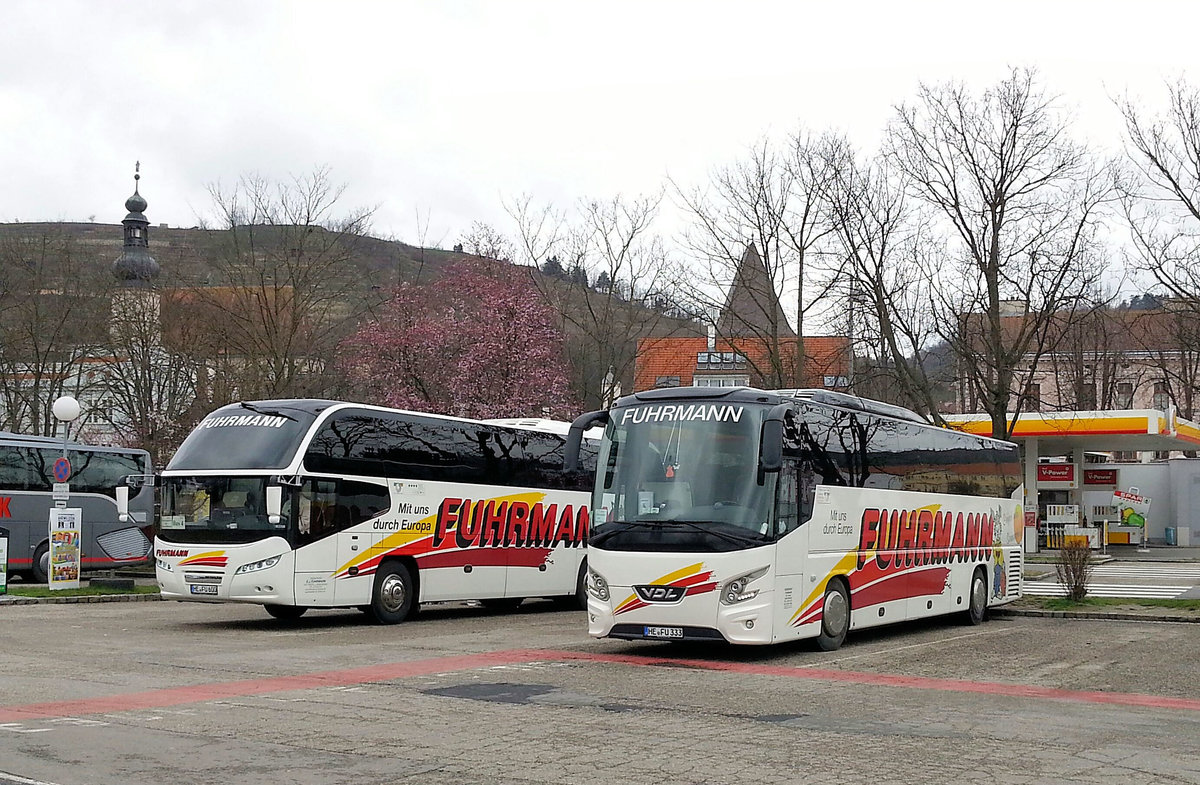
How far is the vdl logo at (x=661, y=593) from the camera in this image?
1510 cm

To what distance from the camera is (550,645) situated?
17.2m

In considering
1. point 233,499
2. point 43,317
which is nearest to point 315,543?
point 233,499

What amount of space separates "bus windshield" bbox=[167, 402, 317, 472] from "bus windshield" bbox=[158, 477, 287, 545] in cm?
24

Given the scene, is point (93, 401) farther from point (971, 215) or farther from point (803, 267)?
point (971, 215)

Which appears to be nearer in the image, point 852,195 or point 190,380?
point 852,195

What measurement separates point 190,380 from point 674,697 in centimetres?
3586

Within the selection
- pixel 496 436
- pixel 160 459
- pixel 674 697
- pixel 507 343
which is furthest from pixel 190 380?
pixel 674 697

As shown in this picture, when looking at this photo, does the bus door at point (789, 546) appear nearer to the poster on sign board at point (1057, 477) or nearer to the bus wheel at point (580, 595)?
the bus wheel at point (580, 595)

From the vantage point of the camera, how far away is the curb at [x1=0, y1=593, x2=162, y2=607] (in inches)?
979

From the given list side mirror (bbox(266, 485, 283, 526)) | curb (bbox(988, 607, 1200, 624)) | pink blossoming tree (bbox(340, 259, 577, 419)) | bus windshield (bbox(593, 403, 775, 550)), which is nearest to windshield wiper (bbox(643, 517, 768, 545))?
bus windshield (bbox(593, 403, 775, 550))

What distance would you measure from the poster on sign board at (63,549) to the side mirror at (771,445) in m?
17.0

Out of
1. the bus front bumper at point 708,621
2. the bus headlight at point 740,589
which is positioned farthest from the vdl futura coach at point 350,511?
the bus headlight at point 740,589

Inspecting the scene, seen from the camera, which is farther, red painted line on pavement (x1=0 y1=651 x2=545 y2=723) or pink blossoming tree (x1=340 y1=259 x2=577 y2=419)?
pink blossoming tree (x1=340 y1=259 x2=577 y2=419)

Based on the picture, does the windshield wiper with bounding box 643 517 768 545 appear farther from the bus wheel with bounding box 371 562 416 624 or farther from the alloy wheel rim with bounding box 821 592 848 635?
the bus wheel with bounding box 371 562 416 624
